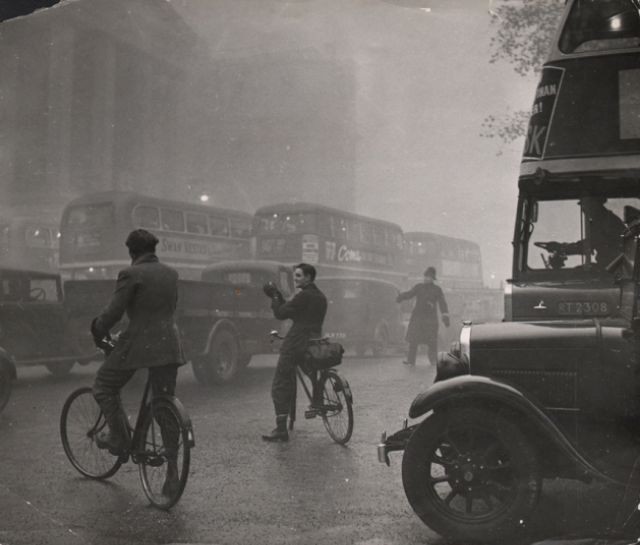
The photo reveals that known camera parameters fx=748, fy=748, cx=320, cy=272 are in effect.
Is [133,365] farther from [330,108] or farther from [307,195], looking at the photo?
[307,195]

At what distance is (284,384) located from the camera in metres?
6.83

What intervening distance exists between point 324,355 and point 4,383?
343 centimetres

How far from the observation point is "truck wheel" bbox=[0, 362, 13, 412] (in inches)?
301

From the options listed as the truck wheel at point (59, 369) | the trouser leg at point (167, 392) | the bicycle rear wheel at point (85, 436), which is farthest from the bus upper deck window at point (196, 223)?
the trouser leg at point (167, 392)

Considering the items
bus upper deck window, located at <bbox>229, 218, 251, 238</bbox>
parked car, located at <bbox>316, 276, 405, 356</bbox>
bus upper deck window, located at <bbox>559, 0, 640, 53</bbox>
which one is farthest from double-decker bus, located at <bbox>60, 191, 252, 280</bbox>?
bus upper deck window, located at <bbox>559, 0, 640, 53</bbox>

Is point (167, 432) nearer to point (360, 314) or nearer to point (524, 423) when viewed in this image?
point (524, 423)

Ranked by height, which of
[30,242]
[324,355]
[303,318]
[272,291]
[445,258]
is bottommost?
[324,355]

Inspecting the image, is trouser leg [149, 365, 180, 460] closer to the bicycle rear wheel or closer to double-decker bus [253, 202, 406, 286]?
the bicycle rear wheel

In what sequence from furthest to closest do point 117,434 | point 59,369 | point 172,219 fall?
point 172,219
point 59,369
point 117,434

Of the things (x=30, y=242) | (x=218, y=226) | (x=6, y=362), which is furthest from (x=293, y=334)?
(x=30, y=242)

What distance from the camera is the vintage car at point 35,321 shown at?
34.2 ft

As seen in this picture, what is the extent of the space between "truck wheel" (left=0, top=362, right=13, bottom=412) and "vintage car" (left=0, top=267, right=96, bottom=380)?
270cm

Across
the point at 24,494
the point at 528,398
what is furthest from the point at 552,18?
the point at 24,494

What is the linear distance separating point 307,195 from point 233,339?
71.2 ft
